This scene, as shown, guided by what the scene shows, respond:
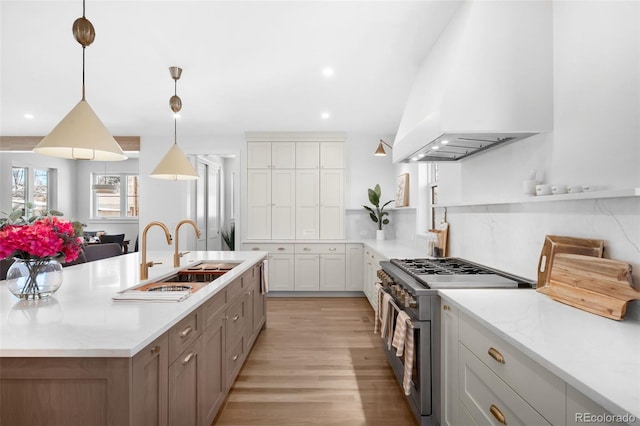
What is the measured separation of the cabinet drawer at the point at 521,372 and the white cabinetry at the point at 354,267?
366 centimetres

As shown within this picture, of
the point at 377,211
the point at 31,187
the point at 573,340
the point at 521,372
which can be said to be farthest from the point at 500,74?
the point at 31,187

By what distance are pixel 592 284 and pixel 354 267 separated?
3861 mm

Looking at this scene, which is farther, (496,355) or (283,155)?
(283,155)

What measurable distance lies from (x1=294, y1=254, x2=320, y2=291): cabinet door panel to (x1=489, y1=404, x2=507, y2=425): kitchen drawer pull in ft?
12.9

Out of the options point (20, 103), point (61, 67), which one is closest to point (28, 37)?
point (61, 67)

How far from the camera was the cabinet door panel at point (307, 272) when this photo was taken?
5215 mm

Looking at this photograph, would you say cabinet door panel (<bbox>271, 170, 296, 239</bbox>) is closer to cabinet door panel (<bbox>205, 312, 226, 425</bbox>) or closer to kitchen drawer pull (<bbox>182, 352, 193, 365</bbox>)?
cabinet door panel (<bbox>205, 312, 226, 425</bbox>)

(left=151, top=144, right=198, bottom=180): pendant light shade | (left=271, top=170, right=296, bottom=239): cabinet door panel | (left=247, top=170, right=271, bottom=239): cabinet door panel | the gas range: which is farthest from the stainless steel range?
(left=247, top=170, right=271, bottom=239): cabinet door panel

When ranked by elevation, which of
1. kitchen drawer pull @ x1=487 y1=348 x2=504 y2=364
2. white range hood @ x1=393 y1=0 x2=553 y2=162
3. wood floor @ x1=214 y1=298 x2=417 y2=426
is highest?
white range hood @ x1=393 y1=0 x2=553 y2=162

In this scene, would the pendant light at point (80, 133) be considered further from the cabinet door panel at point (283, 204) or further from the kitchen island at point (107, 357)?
the cabinet door panel at point (283, 204)

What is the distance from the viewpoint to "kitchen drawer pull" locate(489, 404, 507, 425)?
125 centimetres

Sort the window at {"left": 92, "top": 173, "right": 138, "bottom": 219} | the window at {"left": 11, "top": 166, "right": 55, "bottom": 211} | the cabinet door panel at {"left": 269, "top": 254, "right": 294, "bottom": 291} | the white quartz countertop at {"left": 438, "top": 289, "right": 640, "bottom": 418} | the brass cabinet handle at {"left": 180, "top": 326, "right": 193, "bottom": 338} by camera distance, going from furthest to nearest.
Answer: the window at {"left": 92, "top": 173, "right": 138, "bottom": 219}, the window at {"left": 11, "top": 166, "right": 55, "bottom": 211}, the cabinet door panel at {"left": 269, "top": 254, "right": 294, "bottom": 291}, the brass cabinet handle at {"left": 180, "top": 326, "right": 193, "bottom": 338}, the white quartz countertop at {"left": 438, "top": 289, "right": 640, "bottom": 418}

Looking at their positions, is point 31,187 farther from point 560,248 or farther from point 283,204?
point 560,248

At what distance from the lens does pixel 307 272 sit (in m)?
5.22
